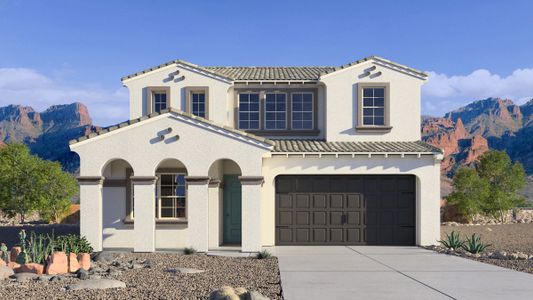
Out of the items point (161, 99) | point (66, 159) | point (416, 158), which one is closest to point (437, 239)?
point (416, 158)

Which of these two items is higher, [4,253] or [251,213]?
[251,213]

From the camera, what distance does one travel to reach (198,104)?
70.8ft

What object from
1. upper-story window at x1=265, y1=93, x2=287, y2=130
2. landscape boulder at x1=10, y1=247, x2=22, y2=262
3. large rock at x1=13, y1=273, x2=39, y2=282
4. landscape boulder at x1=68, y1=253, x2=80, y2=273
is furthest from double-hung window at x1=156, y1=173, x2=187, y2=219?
large rock at x1=13, y1=273, x2=39, y2=282

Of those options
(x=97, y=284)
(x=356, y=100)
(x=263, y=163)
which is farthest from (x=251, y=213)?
(x=97, y=284)

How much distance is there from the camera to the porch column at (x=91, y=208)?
696 inches

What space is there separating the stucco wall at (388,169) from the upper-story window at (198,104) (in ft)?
11.5

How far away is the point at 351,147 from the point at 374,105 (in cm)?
231

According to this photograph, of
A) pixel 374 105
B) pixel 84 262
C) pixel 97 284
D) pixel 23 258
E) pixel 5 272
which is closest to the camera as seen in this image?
pixel 97 284

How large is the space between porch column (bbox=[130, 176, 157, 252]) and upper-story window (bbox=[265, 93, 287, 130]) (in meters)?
5.72

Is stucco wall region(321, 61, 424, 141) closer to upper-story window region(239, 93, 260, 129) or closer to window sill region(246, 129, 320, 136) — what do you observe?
window sill region(246, 129, 320, 136)

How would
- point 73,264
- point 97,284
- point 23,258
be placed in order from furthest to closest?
point 23,258, point 73,264, point 97,284

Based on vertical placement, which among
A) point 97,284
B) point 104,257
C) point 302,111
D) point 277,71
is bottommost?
point 104,257

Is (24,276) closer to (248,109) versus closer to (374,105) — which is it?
(248,109)

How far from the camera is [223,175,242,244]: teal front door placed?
20.9 metres
